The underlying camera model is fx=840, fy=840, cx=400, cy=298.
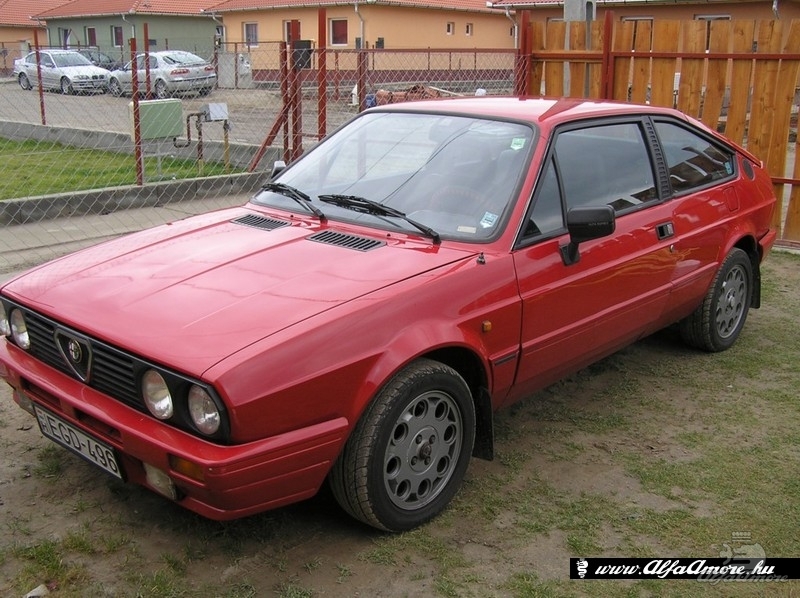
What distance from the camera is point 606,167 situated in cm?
438

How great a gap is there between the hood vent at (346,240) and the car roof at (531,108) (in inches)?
40.8

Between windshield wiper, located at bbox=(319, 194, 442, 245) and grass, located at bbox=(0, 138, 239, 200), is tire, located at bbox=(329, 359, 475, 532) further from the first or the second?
grass, located at bbox=(0, 138, 239, 200)

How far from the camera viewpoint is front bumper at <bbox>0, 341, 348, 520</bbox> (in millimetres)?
2758

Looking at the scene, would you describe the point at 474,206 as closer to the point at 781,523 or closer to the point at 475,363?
the point at 475,363

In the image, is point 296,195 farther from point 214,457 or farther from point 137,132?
point 137,132

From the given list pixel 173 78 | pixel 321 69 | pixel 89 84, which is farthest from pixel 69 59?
pixel 321 69

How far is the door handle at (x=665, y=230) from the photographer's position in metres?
4.51

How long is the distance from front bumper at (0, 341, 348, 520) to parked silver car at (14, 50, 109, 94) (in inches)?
603

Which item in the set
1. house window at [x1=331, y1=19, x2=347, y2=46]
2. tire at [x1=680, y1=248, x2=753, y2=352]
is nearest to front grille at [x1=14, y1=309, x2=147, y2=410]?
tire at [x1=680, y1=248, x2=753, y2=352]

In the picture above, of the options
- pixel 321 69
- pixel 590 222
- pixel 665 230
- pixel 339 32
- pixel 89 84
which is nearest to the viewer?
pixel 590 222

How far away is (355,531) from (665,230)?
2393 millimetres

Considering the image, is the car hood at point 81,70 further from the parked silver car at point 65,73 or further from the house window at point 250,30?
the house window at point 250,30

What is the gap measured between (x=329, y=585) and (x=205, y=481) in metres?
0.65

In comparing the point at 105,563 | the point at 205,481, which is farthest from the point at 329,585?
the point at 105,563
